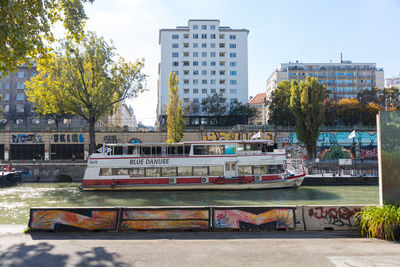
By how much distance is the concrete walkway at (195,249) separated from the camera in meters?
7.63

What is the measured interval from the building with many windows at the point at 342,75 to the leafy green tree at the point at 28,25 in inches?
3332

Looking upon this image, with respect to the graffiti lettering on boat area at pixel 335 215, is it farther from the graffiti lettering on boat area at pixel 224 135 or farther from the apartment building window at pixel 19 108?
the apartment building window at pixel 19 108

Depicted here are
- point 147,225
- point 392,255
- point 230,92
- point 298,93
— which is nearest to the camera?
point 392,255

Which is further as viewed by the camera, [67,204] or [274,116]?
[274,116]

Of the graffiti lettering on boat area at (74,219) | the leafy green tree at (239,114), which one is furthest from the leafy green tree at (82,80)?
the leafy green tree at (239,114)

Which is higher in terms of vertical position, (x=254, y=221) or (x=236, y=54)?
(x=236, y=54)

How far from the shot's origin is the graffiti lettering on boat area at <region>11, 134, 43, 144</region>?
48.2 metres

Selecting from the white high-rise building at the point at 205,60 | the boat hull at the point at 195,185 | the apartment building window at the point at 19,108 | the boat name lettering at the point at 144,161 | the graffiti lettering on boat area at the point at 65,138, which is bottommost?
the boat hull at the point at 195,185

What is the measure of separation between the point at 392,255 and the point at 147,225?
303 inches

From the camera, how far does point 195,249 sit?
8.59 metres

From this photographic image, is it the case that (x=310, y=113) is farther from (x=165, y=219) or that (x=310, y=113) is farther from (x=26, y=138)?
(x=26, y=138)

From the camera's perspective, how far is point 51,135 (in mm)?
48531

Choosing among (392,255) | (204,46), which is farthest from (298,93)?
(392,255)

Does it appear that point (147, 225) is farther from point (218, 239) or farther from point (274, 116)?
point (274, 116)
